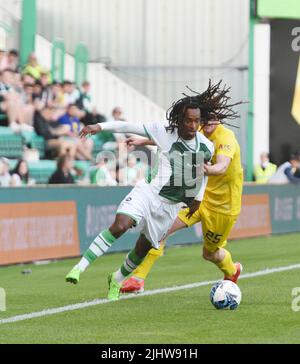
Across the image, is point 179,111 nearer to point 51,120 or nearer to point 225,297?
point 225,297

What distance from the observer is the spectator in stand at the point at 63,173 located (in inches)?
776

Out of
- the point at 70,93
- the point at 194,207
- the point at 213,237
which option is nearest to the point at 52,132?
the point at 70,93

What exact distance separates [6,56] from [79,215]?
468 centimetres

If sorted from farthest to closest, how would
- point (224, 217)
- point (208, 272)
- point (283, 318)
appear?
point (208, 272) < point (224, 217) < point (283, 318)

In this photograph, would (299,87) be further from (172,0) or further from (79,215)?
(79,215)

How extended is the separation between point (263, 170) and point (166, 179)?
56.4ft

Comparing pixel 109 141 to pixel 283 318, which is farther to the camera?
pixel 109 141

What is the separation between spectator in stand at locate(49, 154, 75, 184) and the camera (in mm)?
19703

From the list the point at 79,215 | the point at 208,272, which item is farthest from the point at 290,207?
the point at 208,272

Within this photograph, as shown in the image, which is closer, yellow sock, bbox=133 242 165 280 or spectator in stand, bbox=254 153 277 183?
yellow sock, bbox=133 242 165 280

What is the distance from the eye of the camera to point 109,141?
977 inches

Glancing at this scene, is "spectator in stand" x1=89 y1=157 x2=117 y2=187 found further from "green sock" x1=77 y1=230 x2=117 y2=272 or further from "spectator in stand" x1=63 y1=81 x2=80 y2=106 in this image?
"green sock" x1=77 y1=230 x2=117 y2=272

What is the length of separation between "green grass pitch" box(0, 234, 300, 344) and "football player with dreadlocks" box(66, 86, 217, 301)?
74 cm

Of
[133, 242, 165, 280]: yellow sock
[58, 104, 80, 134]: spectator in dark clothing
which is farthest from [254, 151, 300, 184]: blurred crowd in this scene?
[133, 242, 165, 280]: yellow sock
